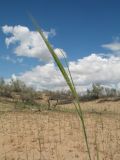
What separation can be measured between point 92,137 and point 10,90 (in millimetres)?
16739

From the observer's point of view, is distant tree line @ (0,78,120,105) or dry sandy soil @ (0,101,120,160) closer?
dry sandy soil @ (0,101,120,160)

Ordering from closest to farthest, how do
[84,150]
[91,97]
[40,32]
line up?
[40,32]
[84,150]
[91,97]

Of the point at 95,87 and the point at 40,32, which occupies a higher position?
the point at 95,87

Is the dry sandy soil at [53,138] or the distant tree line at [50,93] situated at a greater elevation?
the distant tree line at [50,93]

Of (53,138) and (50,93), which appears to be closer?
(53,138)

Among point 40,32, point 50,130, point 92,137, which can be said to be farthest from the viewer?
point 50,130

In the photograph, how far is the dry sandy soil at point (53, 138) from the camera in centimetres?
757

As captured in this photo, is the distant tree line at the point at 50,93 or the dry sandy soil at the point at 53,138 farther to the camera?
the distant tree line at the point at 50,93

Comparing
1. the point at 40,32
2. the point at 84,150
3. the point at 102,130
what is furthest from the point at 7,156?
the point at 40,32

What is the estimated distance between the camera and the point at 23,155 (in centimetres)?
753

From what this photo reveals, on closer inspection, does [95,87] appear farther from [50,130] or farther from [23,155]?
[23,155]

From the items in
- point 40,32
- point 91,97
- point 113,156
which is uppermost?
point 91,97

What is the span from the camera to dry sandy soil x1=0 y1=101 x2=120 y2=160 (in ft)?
24.8

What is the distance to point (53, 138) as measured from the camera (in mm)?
8711
